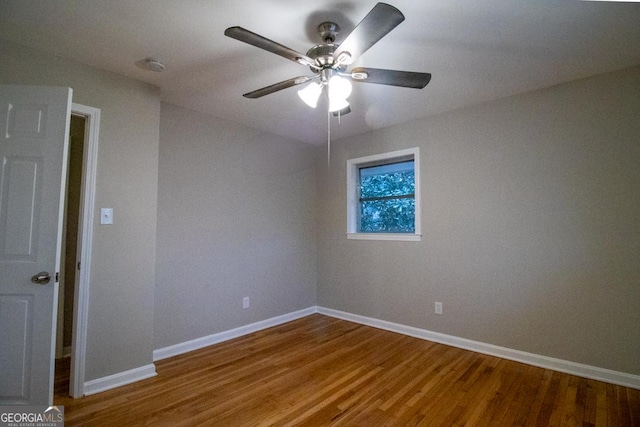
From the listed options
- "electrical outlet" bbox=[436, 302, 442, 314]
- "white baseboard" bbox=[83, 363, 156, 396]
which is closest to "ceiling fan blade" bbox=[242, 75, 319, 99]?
"white baseboard" bbox=[83, 363, 156, 396]

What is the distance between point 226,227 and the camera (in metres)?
3.26

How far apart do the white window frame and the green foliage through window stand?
8cm

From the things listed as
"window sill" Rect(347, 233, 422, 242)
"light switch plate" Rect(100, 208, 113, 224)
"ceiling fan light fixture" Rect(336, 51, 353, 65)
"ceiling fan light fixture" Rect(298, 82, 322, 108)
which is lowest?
"window sill" Rect(347, 233, 422, 242)

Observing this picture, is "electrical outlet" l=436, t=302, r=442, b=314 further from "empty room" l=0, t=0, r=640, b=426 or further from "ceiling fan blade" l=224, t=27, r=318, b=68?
"ceiling fan blade" l=224, t=27, r=318, b=68

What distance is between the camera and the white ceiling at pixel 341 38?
5.32ft

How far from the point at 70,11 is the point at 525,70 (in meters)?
3.10

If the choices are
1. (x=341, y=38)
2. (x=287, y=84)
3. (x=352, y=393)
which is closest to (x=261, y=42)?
(x=287, y=84)

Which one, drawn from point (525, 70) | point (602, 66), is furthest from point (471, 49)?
point (602, 66)

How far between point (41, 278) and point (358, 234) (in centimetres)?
302

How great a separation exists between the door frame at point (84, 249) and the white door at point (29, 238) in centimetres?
39

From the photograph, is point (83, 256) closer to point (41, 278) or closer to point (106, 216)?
point (106, 216)

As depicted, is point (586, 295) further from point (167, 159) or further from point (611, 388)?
point (167, 159)

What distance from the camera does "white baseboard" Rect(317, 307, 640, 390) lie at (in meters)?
2.21

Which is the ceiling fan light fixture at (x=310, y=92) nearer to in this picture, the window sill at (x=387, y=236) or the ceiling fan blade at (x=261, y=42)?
the ceiling fan blade at (x=261, y=42)
